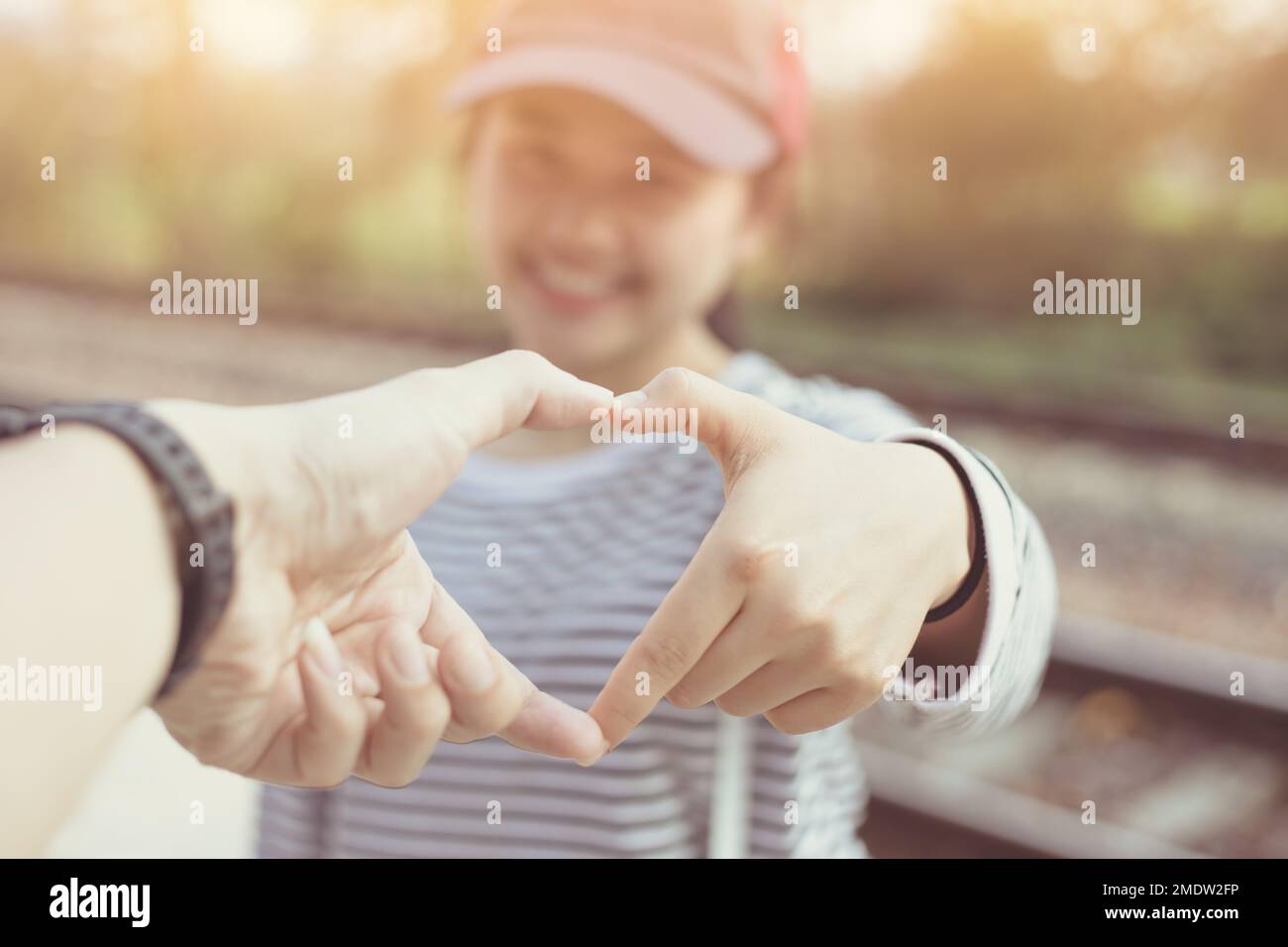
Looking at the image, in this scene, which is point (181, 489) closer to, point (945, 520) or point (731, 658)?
point (731, 658)

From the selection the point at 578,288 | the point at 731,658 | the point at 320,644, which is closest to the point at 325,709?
the point at 320,644

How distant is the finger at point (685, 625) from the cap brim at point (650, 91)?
1.03m

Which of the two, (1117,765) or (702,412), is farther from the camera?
(1117,765)

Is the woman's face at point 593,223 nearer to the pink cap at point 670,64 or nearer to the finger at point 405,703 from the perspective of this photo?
the pink cap at point 670,64

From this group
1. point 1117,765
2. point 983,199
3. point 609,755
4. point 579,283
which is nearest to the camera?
point 609,755

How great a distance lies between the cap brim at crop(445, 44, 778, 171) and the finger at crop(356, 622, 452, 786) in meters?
1.08

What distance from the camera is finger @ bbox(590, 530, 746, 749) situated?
0.97 m

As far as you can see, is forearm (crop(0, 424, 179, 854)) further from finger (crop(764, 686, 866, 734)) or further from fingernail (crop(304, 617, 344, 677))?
finger (crop(764, 686, 866, 734))

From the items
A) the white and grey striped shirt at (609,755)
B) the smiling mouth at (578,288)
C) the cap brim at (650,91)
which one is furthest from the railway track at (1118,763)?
the cap brim at (650,91)

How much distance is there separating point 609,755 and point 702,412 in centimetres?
82

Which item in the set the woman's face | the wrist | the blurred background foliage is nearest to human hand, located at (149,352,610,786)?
the wrist

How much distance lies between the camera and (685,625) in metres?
0.97

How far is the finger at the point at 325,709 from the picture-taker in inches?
40.0
